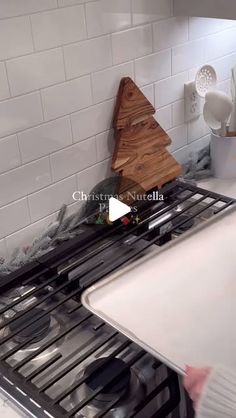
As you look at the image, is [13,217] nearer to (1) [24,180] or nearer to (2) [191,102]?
(1) [24,180]

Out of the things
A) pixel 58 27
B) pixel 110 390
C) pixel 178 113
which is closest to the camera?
pixel 110 390

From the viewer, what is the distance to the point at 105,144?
3.82ft

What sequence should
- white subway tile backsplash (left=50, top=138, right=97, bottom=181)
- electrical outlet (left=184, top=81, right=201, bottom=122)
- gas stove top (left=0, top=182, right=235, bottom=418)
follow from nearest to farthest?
gas stove top (left=0, top=182, right=235, bottom=418), white subway tile backsplash (left=50, top=138, right=97, bottom=181), electrical outlet (left=184, top=81, right=201, bottom=122)

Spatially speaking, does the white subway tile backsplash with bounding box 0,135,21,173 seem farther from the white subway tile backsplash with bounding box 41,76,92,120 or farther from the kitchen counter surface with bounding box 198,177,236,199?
the kitchen counter surface with bounding box 198,177,236,199

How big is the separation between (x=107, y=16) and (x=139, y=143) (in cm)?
27

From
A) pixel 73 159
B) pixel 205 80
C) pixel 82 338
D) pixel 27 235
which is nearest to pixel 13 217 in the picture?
pixel 27 235

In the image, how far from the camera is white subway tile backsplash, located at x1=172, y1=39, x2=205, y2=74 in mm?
1249

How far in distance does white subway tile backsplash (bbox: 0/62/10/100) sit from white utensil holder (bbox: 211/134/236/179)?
52 cm

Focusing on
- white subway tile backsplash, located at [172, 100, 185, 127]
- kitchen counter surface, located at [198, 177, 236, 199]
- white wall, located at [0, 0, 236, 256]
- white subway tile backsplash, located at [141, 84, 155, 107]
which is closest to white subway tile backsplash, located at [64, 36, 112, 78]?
white wall, located at [0, 0, 236, 256]

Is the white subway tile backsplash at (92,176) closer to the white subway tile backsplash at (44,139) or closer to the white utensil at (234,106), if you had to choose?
the white subway tile backsplash at (44,139)

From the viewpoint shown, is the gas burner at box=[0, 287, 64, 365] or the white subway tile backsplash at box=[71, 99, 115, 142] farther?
the white subway tile backsplash at box=[71, 99, 115, 142]

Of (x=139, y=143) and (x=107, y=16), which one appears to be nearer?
(x=107, y=16)

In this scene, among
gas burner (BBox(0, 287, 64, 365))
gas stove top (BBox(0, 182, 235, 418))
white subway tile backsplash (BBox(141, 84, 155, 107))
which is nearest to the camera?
gas stove top (BBox(0, 182, 235, 418))

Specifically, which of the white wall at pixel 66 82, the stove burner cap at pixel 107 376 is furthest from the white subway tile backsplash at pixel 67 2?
the stove burner cap at pixel 107 376
